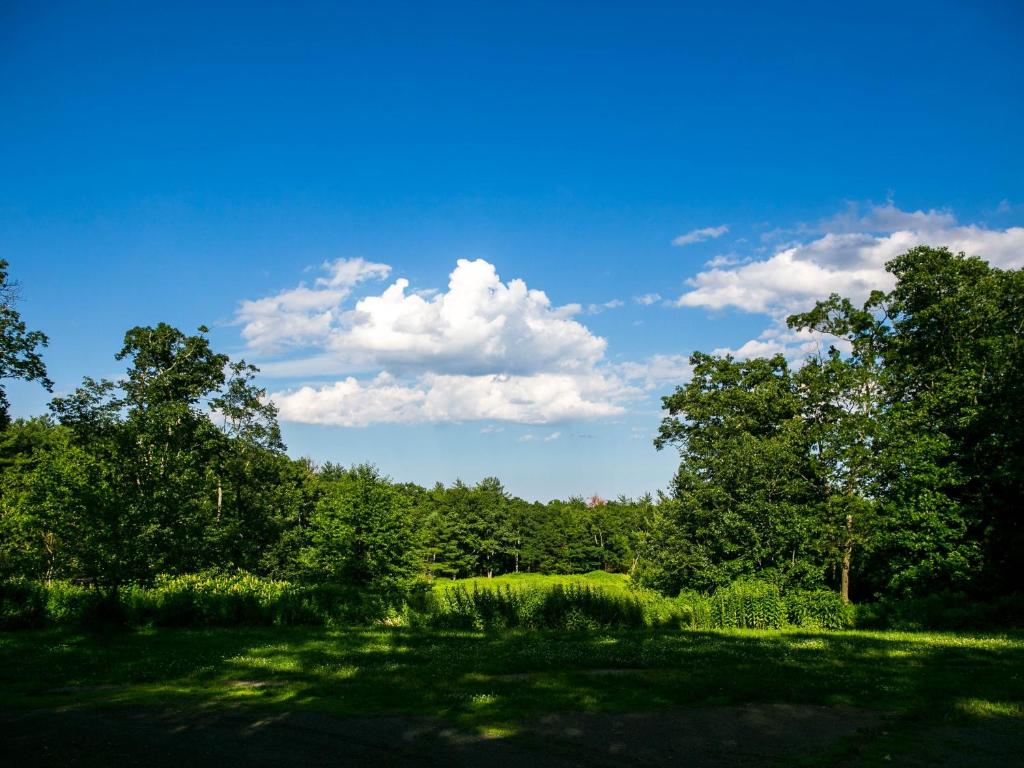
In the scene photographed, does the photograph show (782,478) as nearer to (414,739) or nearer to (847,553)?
(847,553)

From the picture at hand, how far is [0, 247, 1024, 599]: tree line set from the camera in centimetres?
2534

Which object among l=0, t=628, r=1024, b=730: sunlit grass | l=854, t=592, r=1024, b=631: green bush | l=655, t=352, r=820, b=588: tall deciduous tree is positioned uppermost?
l=655, t=352, r=820, b=588: tall deciduous tree

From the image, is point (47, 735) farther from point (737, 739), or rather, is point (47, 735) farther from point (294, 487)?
point (294, 487)

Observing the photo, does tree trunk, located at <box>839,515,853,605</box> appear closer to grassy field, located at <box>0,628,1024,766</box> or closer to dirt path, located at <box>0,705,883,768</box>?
grassy field, located at <box>0,628,1024,766</box>

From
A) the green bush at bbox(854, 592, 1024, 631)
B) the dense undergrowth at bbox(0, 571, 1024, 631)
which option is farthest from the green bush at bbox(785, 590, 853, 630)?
the green bush at bbox(854, 592, 1024, 631)

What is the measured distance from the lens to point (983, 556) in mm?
30672

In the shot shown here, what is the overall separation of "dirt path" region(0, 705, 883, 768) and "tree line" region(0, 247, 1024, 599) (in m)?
12.9

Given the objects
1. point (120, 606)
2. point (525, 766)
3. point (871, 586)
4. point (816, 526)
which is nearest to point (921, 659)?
point (525, 766)

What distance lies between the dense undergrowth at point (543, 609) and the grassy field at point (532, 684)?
551 cm

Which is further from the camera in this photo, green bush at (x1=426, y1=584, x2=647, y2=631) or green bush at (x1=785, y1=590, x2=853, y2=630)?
green bush at (x1=785, y1=590, x2=853, y2=630)

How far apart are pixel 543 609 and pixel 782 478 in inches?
577

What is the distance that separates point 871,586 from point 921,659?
2172cm

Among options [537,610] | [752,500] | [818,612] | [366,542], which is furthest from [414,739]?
[366,542]

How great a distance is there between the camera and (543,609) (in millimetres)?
27969
